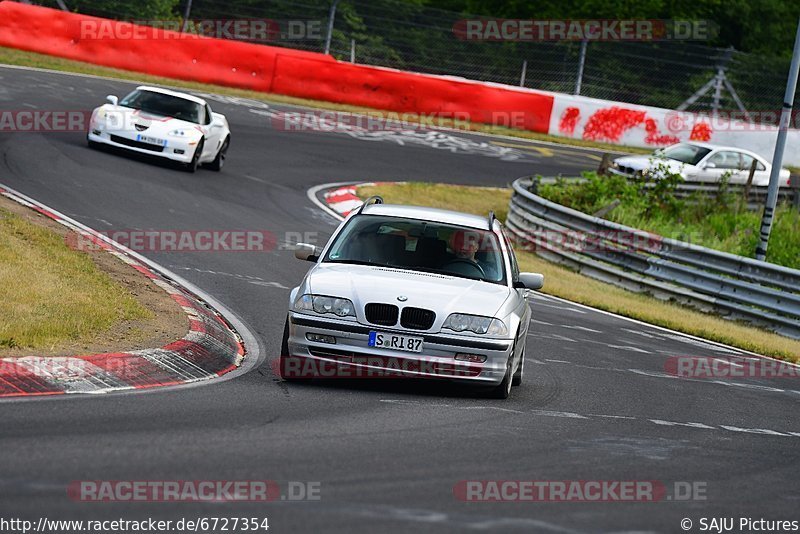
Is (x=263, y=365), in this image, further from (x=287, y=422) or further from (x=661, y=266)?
(x=661, y=266)

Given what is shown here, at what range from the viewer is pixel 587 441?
26.9ft

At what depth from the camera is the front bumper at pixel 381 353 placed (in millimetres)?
8992

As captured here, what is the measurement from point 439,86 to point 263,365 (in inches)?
1044

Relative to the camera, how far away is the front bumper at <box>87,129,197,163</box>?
2186 centimetres

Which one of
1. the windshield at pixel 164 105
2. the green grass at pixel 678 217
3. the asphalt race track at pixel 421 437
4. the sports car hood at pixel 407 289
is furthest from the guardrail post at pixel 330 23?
the sports car hood at pixel 407 289

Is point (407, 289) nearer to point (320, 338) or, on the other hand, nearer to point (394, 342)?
point (394, 342)

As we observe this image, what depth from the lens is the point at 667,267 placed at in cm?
2058

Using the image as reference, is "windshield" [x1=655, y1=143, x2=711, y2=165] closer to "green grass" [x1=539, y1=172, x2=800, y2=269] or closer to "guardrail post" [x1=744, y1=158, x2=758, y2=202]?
"guardrail post" [x1=744, y1=158, x2=758, y2=202]

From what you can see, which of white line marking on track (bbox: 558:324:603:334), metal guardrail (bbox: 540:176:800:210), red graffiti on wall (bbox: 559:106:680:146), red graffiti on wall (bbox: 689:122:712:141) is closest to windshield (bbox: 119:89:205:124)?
metal guardrail (bbox: 540:176:800:210)

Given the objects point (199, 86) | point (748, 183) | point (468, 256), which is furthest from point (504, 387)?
point (199, 86)

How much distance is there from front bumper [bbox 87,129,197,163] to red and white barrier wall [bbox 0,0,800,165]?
12213mm

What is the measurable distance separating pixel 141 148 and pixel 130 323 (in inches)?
484

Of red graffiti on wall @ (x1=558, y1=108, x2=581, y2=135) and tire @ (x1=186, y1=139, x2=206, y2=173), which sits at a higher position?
red graffiti on wall @ (x1=558, y1=108, x2=581, y2=135)

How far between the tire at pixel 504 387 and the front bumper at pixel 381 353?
0.72 ft
